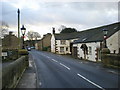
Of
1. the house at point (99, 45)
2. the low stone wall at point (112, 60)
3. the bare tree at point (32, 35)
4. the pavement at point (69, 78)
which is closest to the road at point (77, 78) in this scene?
the pavement at point (69, 78)

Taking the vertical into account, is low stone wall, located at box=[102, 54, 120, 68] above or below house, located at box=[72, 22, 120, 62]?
below

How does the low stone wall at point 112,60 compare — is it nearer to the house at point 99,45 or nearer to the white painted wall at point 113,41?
the house at point 99,45

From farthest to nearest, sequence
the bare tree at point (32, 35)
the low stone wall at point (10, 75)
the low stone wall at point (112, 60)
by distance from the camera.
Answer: the bare tree at point (32, 35) → the low stone wall at point (112, 60) → the low stone wall at point (10, 75)

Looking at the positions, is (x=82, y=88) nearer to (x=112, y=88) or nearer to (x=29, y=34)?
(x=112, y=88)

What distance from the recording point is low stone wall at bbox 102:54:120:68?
64.4 ft

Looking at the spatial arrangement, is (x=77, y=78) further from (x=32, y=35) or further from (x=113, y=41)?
(x=32, y=35)

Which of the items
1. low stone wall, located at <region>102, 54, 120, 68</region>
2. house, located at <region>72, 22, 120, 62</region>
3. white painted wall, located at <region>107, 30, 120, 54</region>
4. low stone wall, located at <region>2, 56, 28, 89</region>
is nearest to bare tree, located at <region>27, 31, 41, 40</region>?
house, located at <region>72, 22, 120, 62</region>

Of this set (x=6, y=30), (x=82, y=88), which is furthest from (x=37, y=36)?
(x=82, y=88)

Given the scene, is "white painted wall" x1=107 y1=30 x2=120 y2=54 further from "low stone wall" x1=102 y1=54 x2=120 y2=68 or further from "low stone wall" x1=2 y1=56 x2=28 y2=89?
"low stone wall" x1=2 y1=56 x2=28 y2=89

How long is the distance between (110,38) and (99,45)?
192 centimetres

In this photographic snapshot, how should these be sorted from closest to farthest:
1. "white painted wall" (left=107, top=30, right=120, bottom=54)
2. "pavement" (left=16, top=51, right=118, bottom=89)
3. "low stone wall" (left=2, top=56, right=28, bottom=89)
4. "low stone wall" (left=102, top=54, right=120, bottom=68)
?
"low stone wall" (left=2, top=56, right=28, bottom=89)
"pavement" (left=16, top=51, right=118, bottom=89)
"low stone wall" (left=102, top=54, right=120, bottom=68)
"white painted wall" (left=107, top=30, right=120, bottom=54)

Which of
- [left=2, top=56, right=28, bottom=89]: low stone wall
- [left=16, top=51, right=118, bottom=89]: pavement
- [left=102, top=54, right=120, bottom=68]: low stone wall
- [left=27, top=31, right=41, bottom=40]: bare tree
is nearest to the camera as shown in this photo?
[left=2, top=56, right=28, bottom=89]: low stone wall

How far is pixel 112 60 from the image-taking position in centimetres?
2083

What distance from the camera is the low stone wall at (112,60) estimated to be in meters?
19.6
